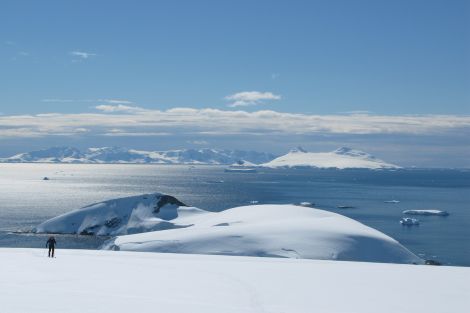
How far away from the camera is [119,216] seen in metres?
94.8

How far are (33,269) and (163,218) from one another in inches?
2627

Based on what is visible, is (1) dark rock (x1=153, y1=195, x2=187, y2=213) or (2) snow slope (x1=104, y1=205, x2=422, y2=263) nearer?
(2) snow slope (x1=104, y1=205, x2=422, y2=263)

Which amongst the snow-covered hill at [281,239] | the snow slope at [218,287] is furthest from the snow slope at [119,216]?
the snow slope at [218,287]

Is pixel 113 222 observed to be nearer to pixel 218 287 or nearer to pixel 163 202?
pixel 163 202

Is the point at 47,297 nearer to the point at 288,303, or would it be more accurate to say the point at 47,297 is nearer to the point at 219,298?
the point at 219,298

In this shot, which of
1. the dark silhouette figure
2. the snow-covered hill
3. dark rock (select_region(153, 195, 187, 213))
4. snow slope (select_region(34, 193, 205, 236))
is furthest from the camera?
dark rock (select_region(153, 195, 187, 213))

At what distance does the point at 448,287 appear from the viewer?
969 inches

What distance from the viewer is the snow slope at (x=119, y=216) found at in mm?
92688

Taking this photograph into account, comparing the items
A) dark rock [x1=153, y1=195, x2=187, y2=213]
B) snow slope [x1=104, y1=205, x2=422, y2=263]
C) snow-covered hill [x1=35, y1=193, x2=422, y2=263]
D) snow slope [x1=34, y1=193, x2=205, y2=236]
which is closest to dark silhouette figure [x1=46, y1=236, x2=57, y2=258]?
snow-covered hill [x1=35, y1=193, x2=422, y2=263]

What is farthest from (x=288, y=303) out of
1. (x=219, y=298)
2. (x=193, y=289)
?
(x=193, y=289)

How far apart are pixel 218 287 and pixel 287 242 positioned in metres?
32.4

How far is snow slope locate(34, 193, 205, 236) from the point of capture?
9269 cm

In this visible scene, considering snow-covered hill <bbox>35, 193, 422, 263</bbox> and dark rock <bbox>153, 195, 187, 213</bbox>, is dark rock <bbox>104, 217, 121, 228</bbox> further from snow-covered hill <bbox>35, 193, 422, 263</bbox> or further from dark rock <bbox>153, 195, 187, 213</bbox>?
snow-covered hill <bbox>35, 193, 422, 263</bbox>

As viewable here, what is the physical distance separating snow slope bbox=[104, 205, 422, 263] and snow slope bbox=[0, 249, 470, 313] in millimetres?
20384
